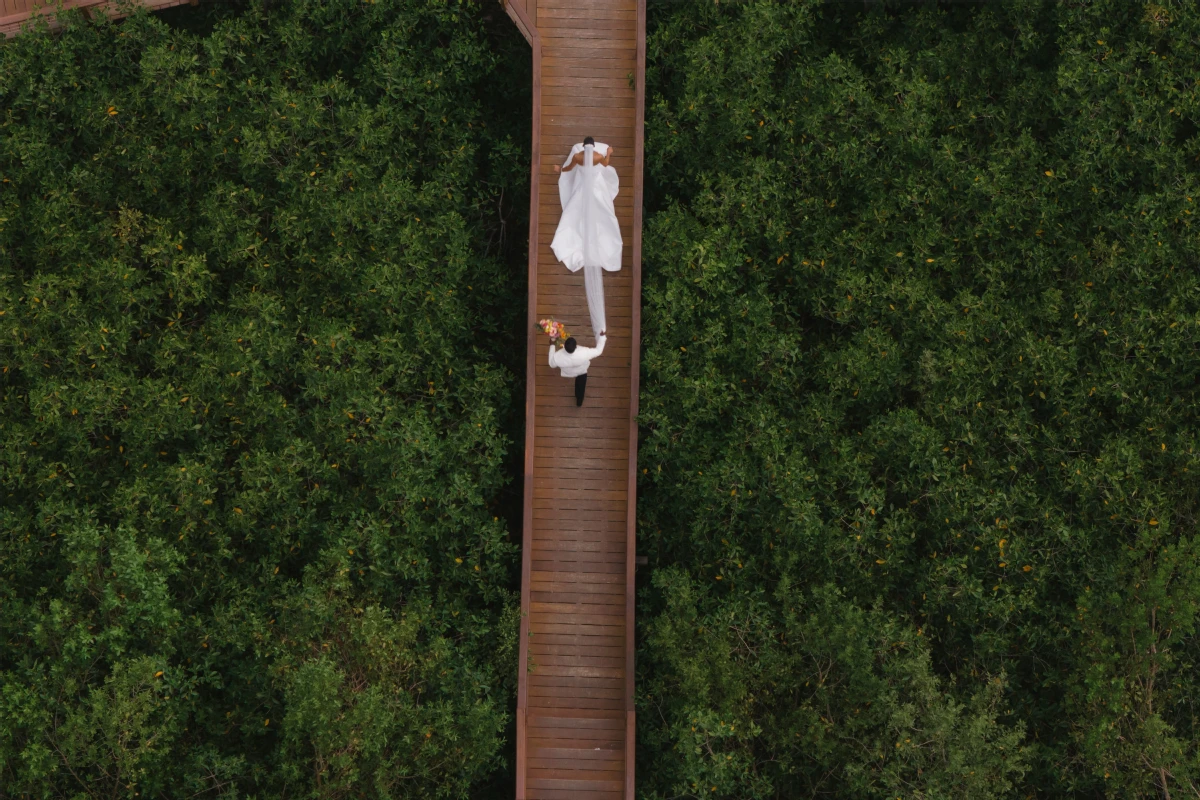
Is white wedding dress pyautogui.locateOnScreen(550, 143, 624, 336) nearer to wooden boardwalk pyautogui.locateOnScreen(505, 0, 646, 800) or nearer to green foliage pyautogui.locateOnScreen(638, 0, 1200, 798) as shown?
wooden boardwalk pyautogui.locateOnScreen(505, 0, 646, 800)

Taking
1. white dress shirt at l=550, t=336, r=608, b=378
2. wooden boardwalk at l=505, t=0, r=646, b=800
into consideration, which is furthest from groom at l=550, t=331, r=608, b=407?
wooden boardwalk at l=505, t=0, r=646, b=800

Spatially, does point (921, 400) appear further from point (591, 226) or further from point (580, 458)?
point (591, 226)

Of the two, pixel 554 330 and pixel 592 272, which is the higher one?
pixel 592 272

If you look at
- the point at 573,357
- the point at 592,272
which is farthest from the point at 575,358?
the point at 592,272

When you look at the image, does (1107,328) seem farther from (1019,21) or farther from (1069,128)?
(1019,21)

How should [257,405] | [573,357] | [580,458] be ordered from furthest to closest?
1. [257,405]
2. [580,458]
3. [573,357]

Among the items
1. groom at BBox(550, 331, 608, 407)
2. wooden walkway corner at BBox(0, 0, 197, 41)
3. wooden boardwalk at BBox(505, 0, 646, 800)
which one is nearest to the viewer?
groom at BBox(550, 331, 608, 407)

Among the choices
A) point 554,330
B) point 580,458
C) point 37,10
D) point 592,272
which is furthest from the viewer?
point 37,10
